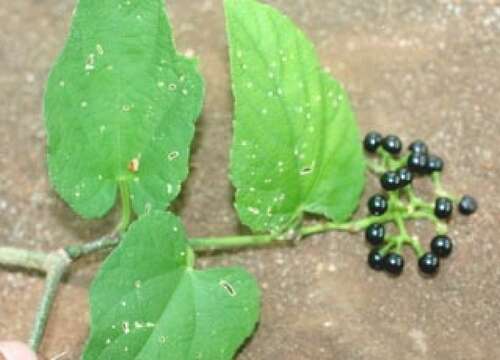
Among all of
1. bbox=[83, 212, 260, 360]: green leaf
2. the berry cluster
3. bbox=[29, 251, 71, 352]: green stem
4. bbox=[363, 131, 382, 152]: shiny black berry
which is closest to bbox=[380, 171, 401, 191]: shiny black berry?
the berry cluster

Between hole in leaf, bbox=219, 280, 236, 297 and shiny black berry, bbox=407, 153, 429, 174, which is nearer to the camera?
hole in leaf, bbox=219, 280, 236, 297

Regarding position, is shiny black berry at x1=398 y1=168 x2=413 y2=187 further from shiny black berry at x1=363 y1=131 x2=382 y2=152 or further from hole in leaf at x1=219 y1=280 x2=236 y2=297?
hole in leaf at x1=219 y1=280 x2=236 y2=297

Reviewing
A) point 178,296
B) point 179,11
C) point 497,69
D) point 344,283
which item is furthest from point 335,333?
point 179,11

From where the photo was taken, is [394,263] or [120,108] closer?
[120,108]

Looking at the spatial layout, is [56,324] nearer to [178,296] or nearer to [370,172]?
[178,296]

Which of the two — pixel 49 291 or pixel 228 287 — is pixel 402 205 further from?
pixel 49 291

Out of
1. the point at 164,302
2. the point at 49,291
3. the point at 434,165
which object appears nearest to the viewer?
the point at 164,302

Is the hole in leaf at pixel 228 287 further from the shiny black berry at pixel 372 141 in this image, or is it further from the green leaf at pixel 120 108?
the shiny black berry at pixel 372 141

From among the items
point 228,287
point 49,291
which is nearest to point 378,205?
point 228,287
